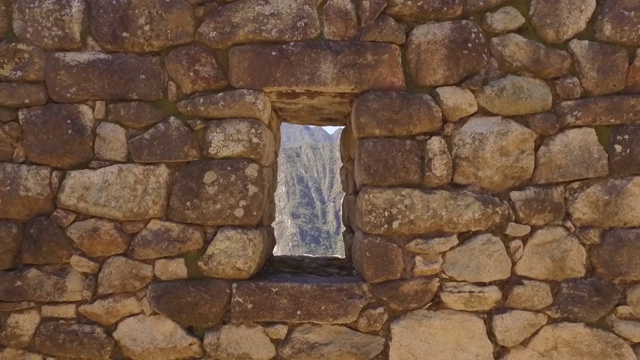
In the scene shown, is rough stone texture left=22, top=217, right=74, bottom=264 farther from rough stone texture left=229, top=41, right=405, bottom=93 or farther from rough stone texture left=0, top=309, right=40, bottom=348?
rough stone texture left=229, top=41, right=405, bottom=93

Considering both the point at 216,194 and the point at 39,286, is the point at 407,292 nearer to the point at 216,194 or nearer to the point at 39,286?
the point at 216,194

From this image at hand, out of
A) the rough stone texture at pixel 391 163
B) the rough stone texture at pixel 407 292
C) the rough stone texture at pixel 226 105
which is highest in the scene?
the rough stone texture at pixel 226 105

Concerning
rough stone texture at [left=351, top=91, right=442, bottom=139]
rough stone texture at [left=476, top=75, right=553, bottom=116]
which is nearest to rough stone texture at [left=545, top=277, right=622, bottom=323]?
rough stone texture at [left=476, top=75, right=553, bottom=116]

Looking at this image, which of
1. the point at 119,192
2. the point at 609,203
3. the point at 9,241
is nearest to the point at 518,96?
the point at 609,203

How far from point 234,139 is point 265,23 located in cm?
58

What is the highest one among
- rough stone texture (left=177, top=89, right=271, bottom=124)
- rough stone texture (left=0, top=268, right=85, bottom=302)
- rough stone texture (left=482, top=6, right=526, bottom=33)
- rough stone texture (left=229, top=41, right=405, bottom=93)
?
rough stone texture (left=482, top=6, right=526, bottom=33)

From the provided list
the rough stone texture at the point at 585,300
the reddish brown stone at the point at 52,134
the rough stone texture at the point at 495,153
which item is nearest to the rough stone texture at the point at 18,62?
the reddish brown stone at the point at 52,134

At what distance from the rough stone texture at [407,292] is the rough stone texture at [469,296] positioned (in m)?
0.07

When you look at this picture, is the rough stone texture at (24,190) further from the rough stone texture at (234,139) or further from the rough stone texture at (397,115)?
the rough stone texture at (397,115)

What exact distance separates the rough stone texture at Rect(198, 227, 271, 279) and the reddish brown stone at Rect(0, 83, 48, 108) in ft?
3.59

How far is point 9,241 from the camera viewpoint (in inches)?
104

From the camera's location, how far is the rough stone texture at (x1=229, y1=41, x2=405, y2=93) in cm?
262

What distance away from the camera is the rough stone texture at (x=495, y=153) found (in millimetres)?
2602

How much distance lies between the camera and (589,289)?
102 inches
